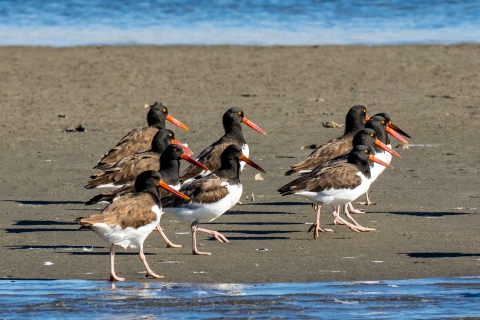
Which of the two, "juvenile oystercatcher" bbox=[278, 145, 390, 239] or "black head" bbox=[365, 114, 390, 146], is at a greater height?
"black head" bbox=[365, 114, 390, 146]

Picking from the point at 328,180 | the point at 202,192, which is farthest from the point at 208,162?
the point at 202,192

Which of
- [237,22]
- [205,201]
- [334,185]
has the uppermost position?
[237,22]

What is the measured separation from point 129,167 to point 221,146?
1295 mm

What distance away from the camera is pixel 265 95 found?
17.9 metres

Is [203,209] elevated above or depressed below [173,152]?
A: below

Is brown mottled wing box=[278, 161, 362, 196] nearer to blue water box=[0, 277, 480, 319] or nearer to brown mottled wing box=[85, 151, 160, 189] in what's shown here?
brown mottled wing box=[85, 151, 160, 189]

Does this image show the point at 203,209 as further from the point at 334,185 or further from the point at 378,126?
the point at 378,126

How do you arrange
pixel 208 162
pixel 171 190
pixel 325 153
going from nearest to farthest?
pixel 171 190, pixel 208 162, pixel 325 153

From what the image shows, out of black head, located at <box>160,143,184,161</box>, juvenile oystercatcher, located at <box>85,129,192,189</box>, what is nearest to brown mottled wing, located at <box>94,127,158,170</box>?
juvenile oystercatcher, located at <box>85,129,192,189</box>

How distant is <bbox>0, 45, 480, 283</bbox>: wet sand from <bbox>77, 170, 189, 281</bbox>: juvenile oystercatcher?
28 cm

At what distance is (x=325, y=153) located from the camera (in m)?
11.4

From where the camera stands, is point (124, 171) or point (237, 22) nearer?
point (124, 171)

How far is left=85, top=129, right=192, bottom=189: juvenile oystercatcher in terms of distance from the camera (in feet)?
35.0

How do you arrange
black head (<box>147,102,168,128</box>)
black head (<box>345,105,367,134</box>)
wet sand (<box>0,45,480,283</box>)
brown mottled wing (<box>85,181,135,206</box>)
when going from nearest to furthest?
1. wet sand (<box>0,45,480,283</box>)
2. brown mottled wing (<box>85,181,135,206</box>)
3. black head (<box>345,105,367,134</box>)
4. black head (<box>147,102,168,128</box>)
